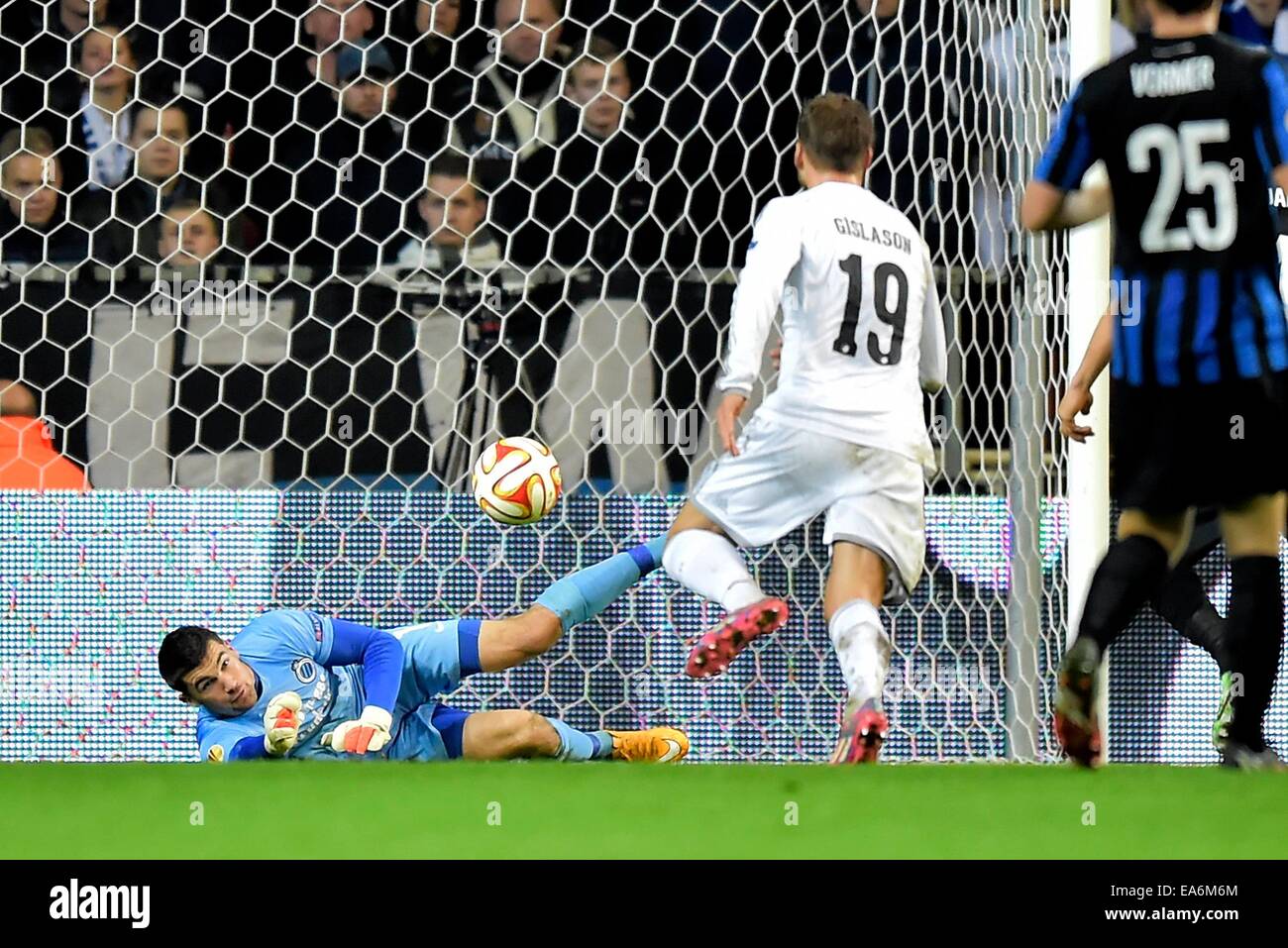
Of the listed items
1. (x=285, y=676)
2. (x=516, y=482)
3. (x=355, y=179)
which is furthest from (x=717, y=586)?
(x=355, y=179)

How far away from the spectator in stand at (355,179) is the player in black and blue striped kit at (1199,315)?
197 cm

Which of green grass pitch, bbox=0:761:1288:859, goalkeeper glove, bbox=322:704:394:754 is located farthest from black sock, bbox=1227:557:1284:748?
goalkeeper glove, bbox=322:704:394:754

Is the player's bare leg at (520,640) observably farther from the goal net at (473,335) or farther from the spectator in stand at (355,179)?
the spectator in stand at (355,179)

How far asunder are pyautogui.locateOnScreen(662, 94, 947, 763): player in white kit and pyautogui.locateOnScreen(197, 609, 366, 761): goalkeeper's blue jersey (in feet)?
2.57

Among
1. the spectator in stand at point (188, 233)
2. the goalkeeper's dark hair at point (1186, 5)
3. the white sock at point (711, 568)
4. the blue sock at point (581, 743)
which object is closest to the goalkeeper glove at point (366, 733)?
the blue sock at point (581, 743)

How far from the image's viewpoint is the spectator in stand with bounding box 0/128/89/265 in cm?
411

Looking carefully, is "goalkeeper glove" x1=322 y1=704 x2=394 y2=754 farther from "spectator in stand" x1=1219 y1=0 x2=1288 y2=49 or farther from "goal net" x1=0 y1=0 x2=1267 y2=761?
"spectator in stand" x1=1219 y1=0 x2=1288 y2=49

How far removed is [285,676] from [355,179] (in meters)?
1.35

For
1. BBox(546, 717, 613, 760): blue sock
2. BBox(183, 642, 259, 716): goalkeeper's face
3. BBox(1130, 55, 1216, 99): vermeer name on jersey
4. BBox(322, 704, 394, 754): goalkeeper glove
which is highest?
BBox(1130, 55, 1216, 99): vermeer name on jersey

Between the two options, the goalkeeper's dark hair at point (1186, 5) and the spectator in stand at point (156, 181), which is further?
the spectator in stand at point (156, 181)

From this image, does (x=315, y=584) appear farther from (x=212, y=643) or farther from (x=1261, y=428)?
(x=1261, y=428)

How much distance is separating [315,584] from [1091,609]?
1.83 metres

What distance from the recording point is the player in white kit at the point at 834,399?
3.25m

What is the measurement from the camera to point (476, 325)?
13.1 feet
